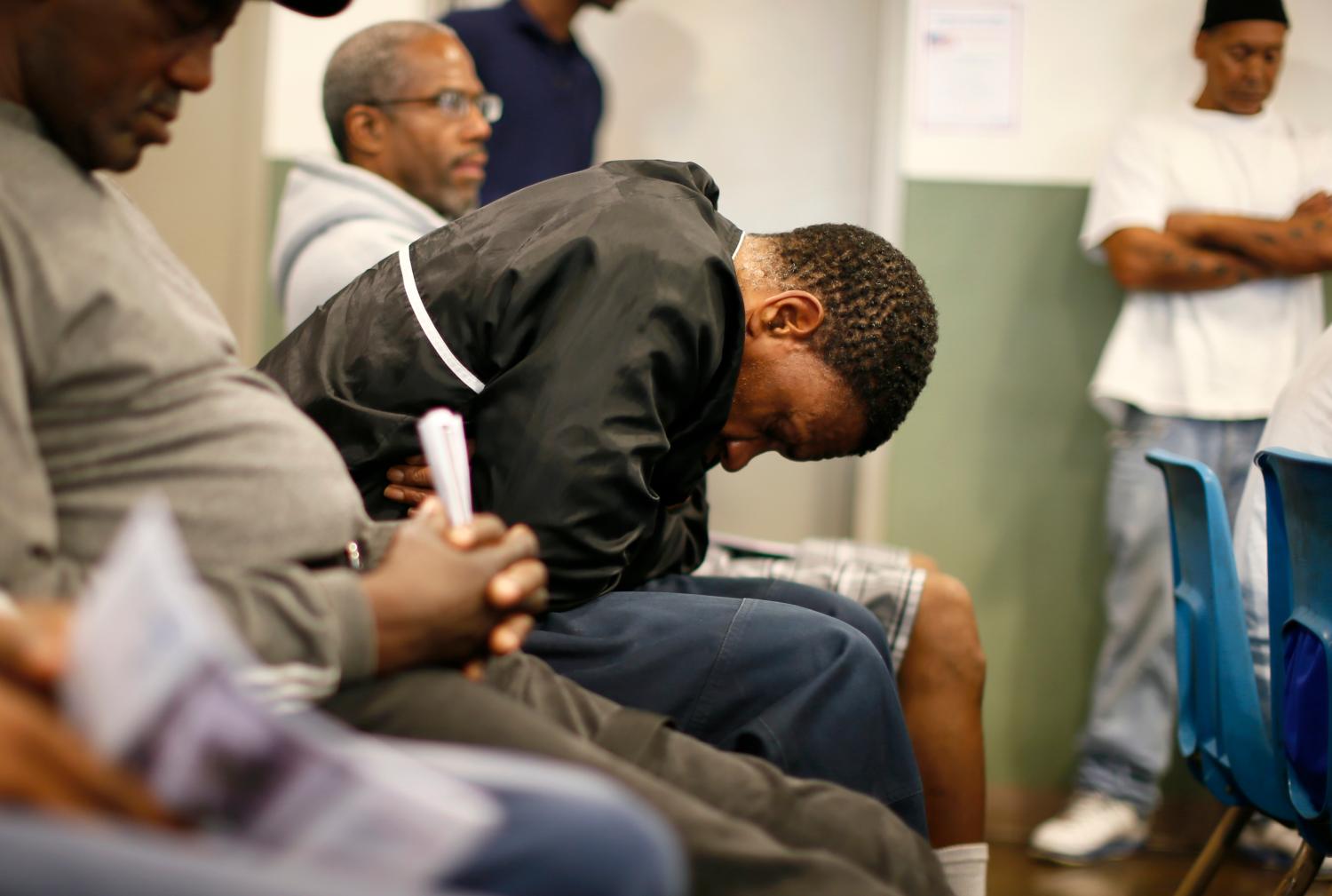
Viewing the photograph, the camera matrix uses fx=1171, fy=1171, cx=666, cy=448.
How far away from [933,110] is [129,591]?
9.17ft

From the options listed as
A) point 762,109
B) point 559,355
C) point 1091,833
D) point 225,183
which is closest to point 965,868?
point 559,355

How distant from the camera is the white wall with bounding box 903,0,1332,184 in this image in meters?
2.97

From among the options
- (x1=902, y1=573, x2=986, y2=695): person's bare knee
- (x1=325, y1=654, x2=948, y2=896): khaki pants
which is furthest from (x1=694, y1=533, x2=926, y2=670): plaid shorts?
(x1=325, y1=654, x2=948, y2=896): khaki pants

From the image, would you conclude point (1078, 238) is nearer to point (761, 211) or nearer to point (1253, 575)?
point (761, 211)

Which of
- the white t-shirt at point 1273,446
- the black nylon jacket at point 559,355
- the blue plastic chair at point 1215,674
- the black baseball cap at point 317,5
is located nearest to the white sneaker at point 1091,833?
the blue plastic chair at point 1215,674

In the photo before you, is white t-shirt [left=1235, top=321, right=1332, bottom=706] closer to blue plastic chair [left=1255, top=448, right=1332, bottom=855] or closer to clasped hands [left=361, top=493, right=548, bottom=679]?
blue plastic chair [left=1255, top=448, right=1332, bottom=855]

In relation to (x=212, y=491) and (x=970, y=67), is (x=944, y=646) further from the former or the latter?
(x=970, y=67)

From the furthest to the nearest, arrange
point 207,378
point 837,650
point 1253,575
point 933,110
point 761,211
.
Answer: point 761,211 → point 933,110 → point 1253,575 → point 837,650 → point 207,378

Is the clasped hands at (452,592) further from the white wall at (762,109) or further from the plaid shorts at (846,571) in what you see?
the white wall at (762,109)

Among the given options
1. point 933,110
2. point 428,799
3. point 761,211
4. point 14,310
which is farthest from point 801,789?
point 761,211

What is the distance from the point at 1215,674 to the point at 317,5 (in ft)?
4.69

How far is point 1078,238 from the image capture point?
9.92ft

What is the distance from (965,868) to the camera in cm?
154

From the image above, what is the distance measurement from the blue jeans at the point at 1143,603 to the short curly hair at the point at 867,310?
1431 mm
